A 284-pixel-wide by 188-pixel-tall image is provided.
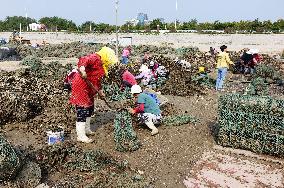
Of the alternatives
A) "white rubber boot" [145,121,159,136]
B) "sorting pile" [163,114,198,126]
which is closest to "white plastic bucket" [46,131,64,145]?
"white rubber boot" [145,121,159,136]

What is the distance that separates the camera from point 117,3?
56.9 feet

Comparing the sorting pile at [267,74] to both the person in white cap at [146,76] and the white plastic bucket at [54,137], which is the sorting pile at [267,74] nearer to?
the person in white cap at [146,76]

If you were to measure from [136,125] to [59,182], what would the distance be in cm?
267

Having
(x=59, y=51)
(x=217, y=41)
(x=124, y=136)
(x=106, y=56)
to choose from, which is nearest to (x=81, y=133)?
(x=124, y=136)

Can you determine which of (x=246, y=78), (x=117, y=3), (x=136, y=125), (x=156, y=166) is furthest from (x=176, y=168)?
(x=117, y=3)

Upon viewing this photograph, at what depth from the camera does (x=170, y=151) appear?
6875 millimetres

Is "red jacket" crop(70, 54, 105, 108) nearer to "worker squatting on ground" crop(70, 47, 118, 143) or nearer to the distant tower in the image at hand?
"worker squatting on ground" crop(70, 47, 118, 143)

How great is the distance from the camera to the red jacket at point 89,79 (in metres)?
7.09

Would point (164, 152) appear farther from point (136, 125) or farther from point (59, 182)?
point (59, 182)

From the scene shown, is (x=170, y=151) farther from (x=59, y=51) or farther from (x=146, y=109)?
(x=59, y=51)

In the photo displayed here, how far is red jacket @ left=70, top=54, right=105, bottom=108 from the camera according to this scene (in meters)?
7.09

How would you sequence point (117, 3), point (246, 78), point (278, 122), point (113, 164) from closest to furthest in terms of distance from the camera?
point (113, 164) < point (278, 122) < point (246, 78) < point (117, 3)

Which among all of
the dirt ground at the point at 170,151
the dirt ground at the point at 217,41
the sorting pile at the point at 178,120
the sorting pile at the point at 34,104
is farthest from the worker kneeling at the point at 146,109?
the dirt ground at the point at 217,41

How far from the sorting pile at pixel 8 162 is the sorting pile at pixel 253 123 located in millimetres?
3358
